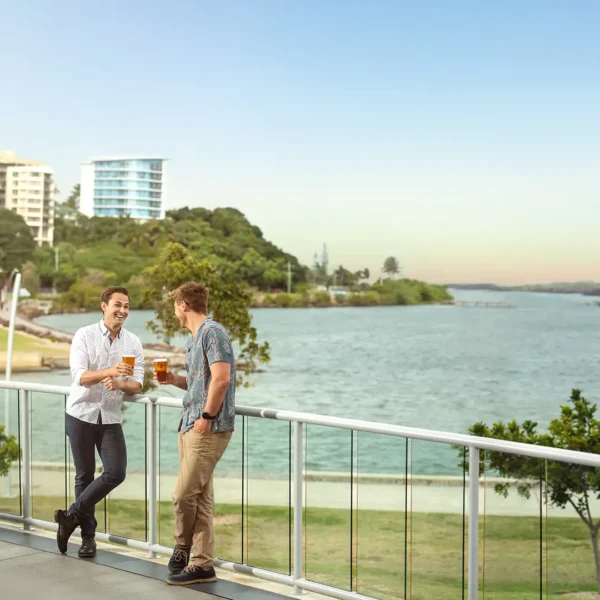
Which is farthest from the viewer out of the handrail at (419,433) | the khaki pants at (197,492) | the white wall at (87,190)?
the white wall at (87,190)

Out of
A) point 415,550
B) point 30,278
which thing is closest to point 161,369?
point 415,550

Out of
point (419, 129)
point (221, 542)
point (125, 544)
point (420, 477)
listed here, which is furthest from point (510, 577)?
point (419, 129)

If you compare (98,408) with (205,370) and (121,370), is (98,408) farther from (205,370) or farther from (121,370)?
(205,370)

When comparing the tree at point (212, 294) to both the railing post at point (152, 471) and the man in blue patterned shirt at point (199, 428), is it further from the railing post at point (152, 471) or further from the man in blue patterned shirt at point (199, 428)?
the man in blue patterned shirt at point (199, 428)

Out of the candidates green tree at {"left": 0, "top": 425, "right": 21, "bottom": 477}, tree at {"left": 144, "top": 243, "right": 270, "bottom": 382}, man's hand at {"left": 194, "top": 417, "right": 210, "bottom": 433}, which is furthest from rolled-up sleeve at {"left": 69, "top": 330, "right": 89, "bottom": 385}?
tree at {"left": 144, "top": 243, "right": 270, "bottom": 382}

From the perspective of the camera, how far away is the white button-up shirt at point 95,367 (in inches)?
196

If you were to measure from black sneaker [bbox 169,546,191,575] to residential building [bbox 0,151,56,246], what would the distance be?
2632 inches

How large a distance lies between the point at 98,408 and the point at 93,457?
0.98 feet

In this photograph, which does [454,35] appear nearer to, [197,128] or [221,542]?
[197,128]

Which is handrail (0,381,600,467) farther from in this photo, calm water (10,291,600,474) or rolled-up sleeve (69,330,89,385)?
calm water (10,291,600,474)

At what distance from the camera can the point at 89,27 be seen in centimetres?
7638

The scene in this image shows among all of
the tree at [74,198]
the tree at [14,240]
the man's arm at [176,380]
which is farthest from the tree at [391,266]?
the man's arm at [176,380]

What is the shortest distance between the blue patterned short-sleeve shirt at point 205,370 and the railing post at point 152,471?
70 centimetres

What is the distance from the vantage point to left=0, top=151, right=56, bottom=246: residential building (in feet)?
230
